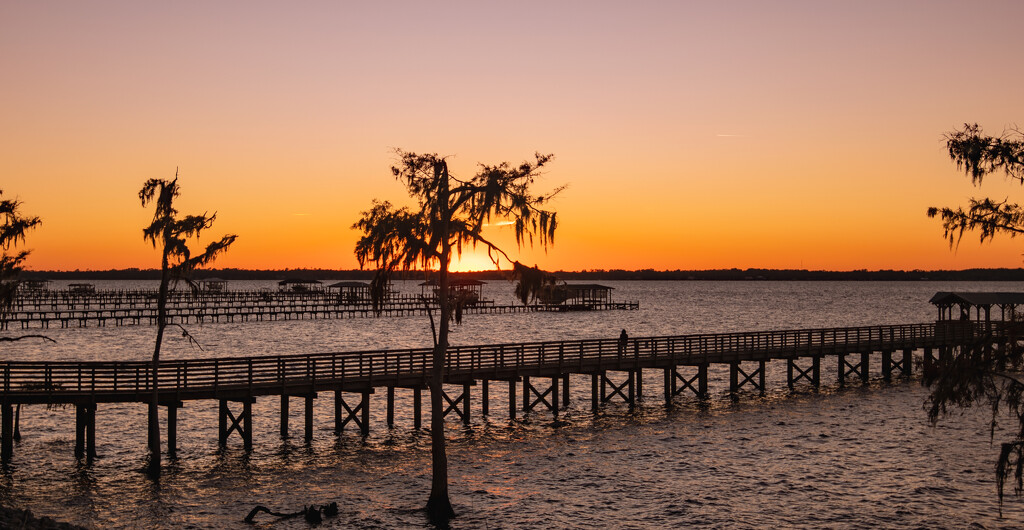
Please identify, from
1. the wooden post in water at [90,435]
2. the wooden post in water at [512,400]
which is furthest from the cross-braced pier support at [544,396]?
the wooden post in water at [90,435]

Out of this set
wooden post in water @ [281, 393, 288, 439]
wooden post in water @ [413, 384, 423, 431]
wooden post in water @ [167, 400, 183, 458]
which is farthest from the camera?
wooden post in water @ [413, 384, 423, 431]

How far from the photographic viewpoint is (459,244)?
21.9 metres

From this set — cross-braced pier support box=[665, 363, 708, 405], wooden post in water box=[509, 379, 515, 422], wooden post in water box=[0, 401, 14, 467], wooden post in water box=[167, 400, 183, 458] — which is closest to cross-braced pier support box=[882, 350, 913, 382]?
cross-braced pier support box=[665, 363, 708, 405]

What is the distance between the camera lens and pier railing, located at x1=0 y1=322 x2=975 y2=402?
28.3 metres

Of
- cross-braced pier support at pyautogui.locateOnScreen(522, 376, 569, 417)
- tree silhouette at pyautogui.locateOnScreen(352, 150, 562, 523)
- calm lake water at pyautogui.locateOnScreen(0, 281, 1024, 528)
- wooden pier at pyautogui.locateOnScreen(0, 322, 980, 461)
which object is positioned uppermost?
tree silhouette at pyautogui.locateOnScreen(352, 150, 562, 523)

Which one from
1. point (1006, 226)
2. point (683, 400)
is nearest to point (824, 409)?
point (683, 400)

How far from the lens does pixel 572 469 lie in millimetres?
29203

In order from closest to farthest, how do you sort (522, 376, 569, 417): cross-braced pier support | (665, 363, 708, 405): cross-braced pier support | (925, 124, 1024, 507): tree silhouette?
(925, 124, 1024, 507): tree silhouette → (522, 376, 569, 417): cross-braced pier support → (665, 363, 708, 405): cross-braced pier support

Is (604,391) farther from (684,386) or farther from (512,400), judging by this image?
(512,400)

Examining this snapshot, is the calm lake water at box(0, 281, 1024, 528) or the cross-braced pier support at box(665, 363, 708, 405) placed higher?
the cross-braced pier support at box(665, 363, 708, 405)

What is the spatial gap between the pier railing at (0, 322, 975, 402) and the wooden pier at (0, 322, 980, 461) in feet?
0.15

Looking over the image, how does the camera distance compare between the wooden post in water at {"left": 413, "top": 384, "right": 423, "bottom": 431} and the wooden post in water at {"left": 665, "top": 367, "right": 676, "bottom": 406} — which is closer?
the wooden post in water at {"left": 413, "top": 384, "right": 423, "bottom": 431}

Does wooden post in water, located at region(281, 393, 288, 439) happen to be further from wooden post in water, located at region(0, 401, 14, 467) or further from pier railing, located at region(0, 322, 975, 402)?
wooden post in water, located at region(0, 401, 14, 467)

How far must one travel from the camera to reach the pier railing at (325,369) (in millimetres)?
28344
